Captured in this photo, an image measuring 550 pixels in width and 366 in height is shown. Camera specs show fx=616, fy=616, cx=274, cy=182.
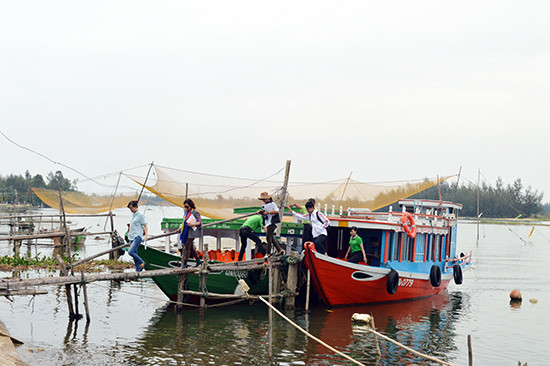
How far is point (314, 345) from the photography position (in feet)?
45.1

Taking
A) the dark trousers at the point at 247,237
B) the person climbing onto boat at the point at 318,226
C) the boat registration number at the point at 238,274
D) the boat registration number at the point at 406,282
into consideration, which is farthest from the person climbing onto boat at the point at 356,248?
the boat registration number at the point at 238,274

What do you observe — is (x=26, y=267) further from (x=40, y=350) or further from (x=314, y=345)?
(x=314, y=345)

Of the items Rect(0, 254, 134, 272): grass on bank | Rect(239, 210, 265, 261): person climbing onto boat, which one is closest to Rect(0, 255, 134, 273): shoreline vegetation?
Rect(0, 254, 134, 272): grass on bank

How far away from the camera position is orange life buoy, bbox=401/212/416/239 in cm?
1848

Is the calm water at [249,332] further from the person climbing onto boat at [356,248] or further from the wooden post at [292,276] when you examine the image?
the person climbing onto boat at [356,248]

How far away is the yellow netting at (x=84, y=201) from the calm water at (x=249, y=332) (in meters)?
5.48

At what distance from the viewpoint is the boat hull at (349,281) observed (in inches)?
661

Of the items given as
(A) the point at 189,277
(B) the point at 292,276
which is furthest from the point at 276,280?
(A) the point at 189,277

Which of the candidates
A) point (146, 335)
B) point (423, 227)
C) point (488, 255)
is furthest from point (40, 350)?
point (488, 255)

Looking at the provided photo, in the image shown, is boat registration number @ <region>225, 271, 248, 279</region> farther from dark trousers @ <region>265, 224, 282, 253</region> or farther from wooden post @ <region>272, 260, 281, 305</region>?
dark trousers @ <region>265, 224, 282, 253</region>

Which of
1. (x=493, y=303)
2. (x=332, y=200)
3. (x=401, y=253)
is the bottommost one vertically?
(x=493, y=303)

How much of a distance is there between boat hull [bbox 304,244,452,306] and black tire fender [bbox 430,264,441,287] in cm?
105

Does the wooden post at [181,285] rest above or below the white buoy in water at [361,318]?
above

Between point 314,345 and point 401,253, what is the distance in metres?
6.32
